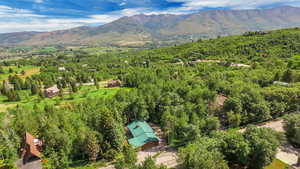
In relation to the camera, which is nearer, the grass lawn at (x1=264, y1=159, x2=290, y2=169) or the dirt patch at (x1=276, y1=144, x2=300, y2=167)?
the grass lawn at (x1=264, y1=159, x2=290, y2=169)

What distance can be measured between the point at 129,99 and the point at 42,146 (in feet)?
72.0

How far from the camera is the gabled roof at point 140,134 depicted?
35.5 meters

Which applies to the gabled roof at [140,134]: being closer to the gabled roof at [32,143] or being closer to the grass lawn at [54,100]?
the gabled roof at [32,143]

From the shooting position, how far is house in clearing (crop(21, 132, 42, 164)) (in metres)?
32.8

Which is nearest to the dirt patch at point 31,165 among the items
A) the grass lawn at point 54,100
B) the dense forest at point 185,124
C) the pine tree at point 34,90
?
the dense forest at point 185,124

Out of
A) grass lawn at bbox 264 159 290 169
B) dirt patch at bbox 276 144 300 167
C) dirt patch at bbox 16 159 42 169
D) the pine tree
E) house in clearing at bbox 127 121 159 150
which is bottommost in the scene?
dirt patch at bbox 16 159 42 169

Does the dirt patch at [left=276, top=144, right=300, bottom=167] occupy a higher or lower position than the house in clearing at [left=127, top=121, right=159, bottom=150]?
lower

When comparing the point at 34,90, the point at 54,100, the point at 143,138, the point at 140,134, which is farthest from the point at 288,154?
the point at 34,90

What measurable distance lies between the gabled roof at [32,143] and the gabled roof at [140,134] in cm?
1809

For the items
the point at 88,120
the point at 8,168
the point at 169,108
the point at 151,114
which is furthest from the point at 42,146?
the point at 169,108

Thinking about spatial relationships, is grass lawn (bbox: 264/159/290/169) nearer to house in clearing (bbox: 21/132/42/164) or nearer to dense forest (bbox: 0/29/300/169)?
dense forest (bbox: 0/29/300/169)

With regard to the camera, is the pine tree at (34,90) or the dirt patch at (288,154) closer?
the dirt patch at (288,154)

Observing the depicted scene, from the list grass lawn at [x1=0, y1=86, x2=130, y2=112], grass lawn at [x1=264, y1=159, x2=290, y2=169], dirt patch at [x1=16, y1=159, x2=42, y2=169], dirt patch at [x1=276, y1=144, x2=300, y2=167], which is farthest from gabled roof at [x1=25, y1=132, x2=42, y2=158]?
dirt patch at [x1=276, y1=144, x2=300, y2=167]

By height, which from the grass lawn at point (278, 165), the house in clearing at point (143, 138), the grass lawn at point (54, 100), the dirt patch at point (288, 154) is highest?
the grass lawn at point (54, 100)
